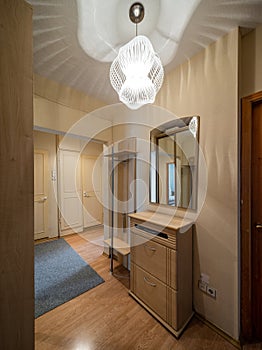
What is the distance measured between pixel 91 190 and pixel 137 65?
12.1 feet

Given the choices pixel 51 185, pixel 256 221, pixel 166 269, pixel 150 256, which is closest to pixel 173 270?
pixel 166 269

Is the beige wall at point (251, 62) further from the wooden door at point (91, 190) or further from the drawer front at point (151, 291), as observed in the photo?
the wooden door at point (91, 190)

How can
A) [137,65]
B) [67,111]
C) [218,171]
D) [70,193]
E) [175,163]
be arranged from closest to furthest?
[137,65] → [218,171] → [175,163] → [67,111] → [70,193]

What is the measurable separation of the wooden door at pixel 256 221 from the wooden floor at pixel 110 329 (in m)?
0.32

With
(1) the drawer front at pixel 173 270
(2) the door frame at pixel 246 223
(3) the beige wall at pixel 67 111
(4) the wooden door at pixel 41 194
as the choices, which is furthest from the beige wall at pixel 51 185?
(2) the door frame at pixel 246 223

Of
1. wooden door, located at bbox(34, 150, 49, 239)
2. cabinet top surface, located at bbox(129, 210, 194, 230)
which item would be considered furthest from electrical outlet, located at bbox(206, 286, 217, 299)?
wooden door, located at bbox(34, 150, 49, 239)

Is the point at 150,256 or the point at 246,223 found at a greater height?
the point at 246,223

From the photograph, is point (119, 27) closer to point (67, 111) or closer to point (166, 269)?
point (67, 111)

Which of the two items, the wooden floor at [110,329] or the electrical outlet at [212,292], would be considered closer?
the wooden floor at [110,329]

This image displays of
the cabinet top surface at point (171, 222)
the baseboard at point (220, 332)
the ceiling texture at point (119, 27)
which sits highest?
the ceiling texture at point (119, 27)

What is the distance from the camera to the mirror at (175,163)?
4.99ft

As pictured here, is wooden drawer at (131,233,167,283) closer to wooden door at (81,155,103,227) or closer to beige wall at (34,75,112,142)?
beige wall at (34,75,112,142)

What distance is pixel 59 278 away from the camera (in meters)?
2.08

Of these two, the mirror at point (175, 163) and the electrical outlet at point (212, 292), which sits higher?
the mirror at point (175, 163)
